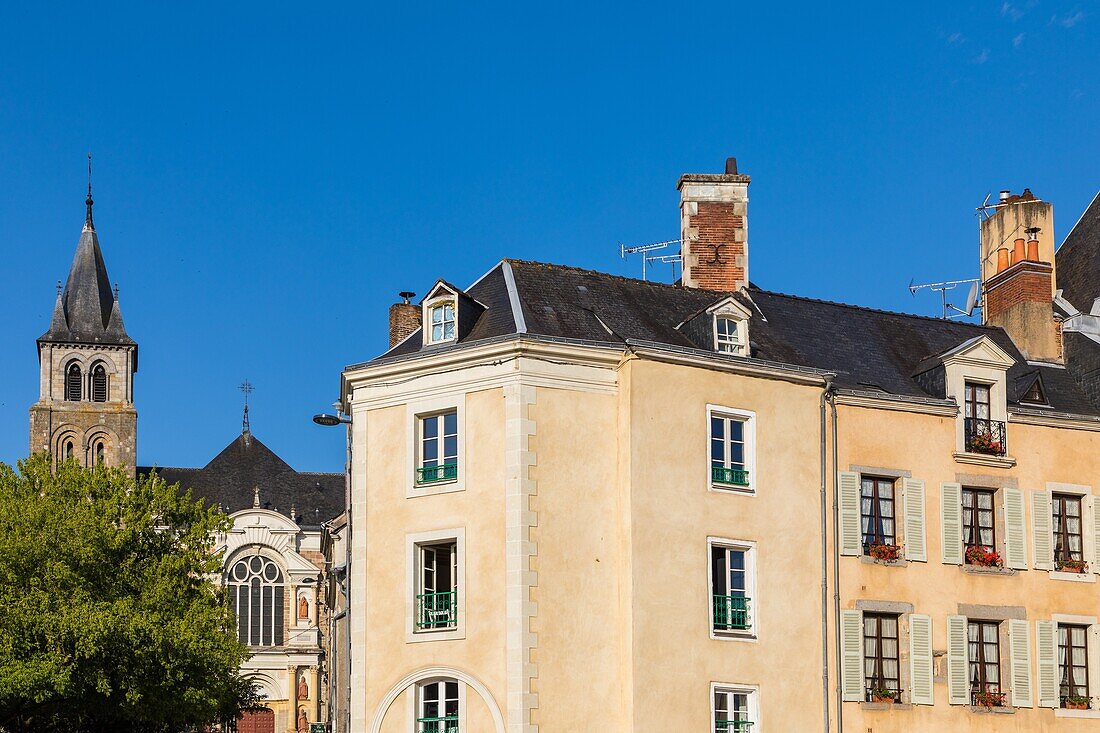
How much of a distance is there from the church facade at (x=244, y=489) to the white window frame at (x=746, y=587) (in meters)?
28.0

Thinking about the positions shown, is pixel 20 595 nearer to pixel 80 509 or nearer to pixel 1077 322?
pixel 80 509

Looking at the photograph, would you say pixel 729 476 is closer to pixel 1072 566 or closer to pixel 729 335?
pixel 729 335

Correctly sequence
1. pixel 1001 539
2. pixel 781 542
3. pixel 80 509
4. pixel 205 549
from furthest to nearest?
pixel 205 549 → pixel 80 509 → pixel 1001 539 → pixel 781 542

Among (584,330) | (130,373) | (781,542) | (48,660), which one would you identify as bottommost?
(48,660)

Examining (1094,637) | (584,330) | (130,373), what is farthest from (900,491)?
(130,373)

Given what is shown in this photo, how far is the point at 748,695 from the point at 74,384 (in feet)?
192

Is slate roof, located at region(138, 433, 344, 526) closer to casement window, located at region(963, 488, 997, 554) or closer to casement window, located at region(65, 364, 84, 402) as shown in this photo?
casement window, located at region(65, 364, 84, 402)

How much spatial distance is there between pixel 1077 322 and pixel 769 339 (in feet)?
25.8

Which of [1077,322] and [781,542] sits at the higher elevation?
[1077,322]

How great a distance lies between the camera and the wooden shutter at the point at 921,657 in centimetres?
2778

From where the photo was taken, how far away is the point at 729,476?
1054 inches

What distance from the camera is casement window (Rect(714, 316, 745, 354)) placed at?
28094 millimetres

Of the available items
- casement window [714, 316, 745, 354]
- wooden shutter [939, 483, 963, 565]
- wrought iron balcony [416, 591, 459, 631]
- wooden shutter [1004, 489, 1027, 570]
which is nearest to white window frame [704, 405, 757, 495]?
casement window [714, 316, 745, 354]

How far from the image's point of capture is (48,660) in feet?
112
